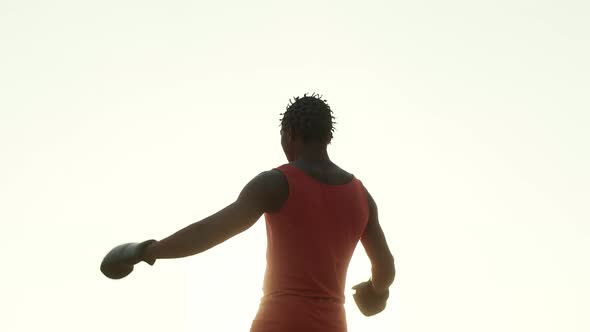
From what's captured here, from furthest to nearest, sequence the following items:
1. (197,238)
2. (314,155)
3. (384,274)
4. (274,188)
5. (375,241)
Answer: (384,274) → (375,241) → (314,155) → (274,188) → (197,238)

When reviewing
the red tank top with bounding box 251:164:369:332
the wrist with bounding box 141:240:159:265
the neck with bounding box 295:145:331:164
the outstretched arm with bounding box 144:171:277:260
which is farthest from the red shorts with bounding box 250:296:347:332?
the neck with bounding box 295:145:331:164

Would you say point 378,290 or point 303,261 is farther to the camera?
point 378,290

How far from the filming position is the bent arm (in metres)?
4.60

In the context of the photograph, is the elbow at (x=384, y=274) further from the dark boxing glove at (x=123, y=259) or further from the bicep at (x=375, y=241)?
the dark boxing glove at (x=123, y=259)

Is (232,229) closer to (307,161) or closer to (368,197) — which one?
(307,161)

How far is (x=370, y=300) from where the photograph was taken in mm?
4855

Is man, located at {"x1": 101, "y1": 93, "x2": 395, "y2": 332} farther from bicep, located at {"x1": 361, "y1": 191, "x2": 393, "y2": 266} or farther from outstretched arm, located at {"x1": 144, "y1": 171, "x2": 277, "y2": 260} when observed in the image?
bicep, located at {"x1": 361, "y1": 191, "x2": 393, "y2": 266}

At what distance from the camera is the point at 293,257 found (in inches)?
160

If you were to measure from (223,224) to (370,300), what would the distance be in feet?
4.14

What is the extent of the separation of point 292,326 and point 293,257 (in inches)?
12.0

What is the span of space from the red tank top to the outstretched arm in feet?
0.39

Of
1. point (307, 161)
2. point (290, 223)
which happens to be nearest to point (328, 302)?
point (290, 223)

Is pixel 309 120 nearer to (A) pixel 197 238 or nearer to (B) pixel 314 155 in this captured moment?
(B) pixel 314 155

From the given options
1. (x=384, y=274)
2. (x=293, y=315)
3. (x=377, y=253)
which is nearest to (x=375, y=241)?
(x=377, y=253)
